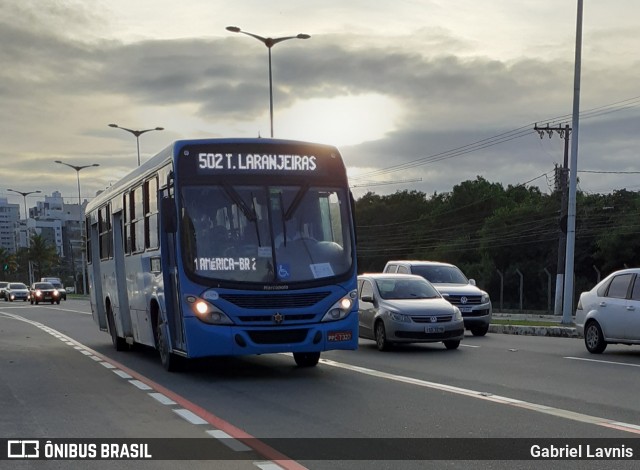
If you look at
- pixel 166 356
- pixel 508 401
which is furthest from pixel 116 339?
pixel 508 401

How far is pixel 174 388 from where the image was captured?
12758mm

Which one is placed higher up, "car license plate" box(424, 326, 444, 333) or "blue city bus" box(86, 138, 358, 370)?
"blue city bus" box(86, 138, 358, 370)

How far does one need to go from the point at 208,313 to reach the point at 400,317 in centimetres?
615

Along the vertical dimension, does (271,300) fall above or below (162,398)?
above

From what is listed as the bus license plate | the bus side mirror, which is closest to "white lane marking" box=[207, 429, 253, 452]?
the bus license plate

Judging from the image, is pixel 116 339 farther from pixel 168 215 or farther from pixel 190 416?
pixel 190 416

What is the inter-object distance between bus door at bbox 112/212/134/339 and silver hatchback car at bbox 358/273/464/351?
4.79 m

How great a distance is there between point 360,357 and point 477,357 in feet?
6.99

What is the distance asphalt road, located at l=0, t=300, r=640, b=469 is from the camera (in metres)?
8.59

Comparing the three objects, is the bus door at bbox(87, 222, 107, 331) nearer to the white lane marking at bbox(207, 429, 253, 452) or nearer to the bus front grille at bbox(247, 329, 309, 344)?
the bus front grille at bbox(247, 329, 309, 344)

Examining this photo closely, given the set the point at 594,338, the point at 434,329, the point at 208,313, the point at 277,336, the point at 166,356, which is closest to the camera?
→ the point at 208,313

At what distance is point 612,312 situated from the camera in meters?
17.1

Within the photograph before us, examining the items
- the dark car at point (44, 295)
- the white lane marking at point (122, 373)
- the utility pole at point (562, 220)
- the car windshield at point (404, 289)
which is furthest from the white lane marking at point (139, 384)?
the dark car at point (44, 295)

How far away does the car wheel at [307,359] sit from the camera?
15148 mm
